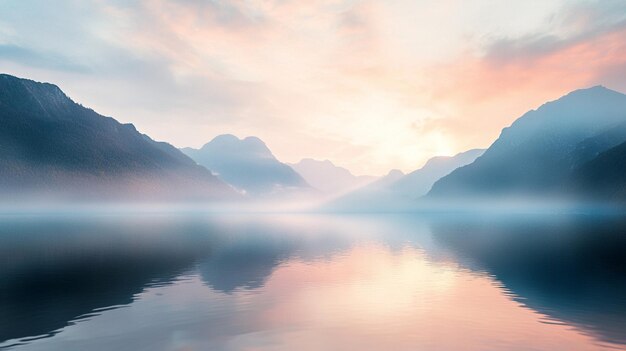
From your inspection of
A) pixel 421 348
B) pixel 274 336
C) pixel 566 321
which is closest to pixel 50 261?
pixel 274 336

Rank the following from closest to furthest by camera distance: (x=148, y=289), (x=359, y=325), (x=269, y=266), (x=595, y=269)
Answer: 1. (x=359, y=325)
2. (x=148, y=289)
3. (x=595, y=269)
4. (x=269, y=266)

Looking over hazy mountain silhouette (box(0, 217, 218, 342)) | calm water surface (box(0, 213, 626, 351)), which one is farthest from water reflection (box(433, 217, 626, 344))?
hazy mountain silhouette (box(0, 217, 218, 342))

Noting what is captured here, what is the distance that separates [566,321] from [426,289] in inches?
621

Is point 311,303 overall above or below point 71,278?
below

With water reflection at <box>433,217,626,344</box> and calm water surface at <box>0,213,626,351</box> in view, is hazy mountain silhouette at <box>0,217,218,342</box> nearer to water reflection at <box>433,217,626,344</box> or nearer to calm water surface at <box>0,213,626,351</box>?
calm water surface at <box>0,213,626,351</box>

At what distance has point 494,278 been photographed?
52.5 meters

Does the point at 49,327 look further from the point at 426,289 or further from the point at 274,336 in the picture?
the point at 426,289

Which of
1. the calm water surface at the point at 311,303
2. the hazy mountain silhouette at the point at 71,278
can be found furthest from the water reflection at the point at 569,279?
the hazy mountain silhouette at the point at 71,278

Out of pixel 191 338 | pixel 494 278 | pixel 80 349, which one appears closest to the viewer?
pixel 80 349

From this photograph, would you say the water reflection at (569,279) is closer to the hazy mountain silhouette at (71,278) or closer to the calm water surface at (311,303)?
the calm water surface at (311,303)

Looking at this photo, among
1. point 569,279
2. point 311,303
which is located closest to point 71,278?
point 311,303

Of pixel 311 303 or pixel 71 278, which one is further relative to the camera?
pixel 71 278

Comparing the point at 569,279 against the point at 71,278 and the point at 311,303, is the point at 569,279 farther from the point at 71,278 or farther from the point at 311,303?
the point at 71,278

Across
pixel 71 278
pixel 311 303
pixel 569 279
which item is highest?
pixel 71 278
